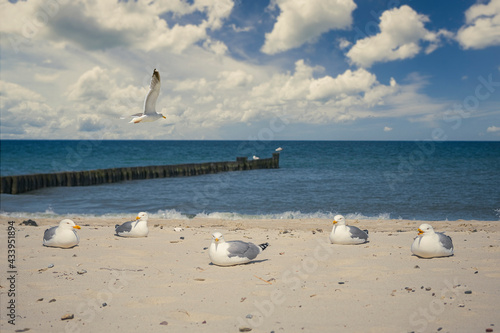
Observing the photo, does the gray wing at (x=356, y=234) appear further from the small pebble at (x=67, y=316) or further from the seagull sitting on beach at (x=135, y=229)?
the small pebble at (x=67, y=316)

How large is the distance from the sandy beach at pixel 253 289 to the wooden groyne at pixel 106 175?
16.9 m

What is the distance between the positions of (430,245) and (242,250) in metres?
3.13

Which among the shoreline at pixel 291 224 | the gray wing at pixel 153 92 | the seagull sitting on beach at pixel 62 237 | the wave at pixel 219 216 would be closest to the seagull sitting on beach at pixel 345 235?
the shoreline at pixel 291 224

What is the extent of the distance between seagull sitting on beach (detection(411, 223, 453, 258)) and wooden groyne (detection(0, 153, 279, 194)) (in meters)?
22.9

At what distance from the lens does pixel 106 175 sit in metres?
27.1

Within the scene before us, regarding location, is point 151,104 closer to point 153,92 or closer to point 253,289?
point 153,92

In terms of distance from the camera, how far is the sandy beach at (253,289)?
396 centimetres

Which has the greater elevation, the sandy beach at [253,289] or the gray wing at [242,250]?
the gray wing at [242,250]

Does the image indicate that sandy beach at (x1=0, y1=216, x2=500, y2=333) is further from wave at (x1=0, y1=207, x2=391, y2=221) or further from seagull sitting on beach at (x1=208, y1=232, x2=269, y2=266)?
wave at (x1=0, y1=207, x2=391, y2=221)

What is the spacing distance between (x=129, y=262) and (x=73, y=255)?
1172mm

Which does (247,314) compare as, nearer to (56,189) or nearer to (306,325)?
(306,325)

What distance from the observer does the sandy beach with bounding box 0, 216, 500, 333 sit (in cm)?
396

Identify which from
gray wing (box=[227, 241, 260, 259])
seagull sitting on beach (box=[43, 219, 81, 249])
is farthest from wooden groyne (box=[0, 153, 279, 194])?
gray wing (box=[227, 241, 260, 259])

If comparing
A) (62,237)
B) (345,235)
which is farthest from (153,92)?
(345,235)
